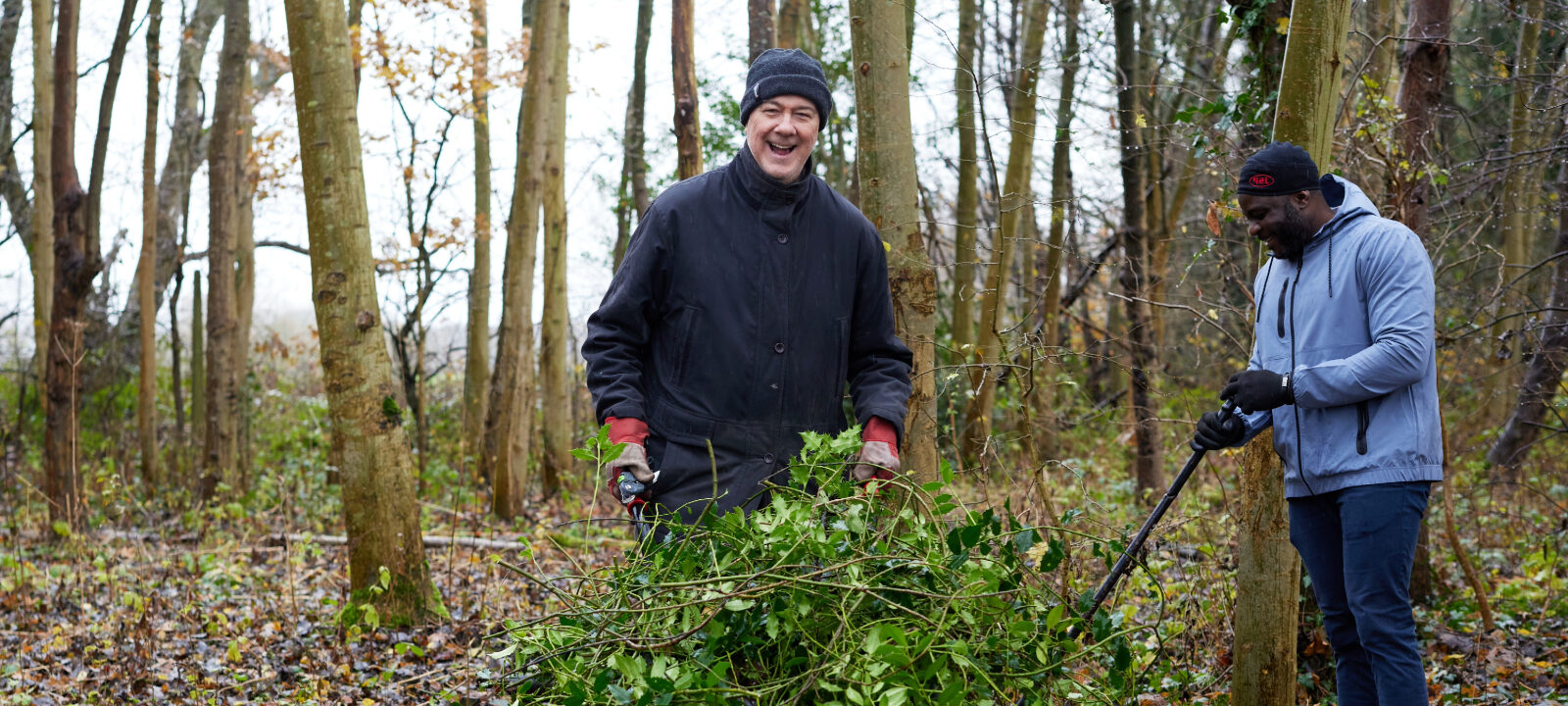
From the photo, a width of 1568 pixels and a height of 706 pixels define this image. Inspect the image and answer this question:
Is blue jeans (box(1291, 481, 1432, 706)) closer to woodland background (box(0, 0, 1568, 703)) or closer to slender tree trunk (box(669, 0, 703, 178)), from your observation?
woodland background (box(0, 0, 1568, 703))

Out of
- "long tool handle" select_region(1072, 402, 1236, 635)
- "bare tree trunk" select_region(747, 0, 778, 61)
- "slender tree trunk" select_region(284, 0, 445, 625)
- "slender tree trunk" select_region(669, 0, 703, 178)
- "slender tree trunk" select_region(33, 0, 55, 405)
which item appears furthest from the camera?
"slender tree trunk" select_region(33, 0, 55, 405)

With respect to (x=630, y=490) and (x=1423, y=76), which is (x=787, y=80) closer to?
(x=630, y=490)

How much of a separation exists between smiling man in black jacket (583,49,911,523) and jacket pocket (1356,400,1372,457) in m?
1.17

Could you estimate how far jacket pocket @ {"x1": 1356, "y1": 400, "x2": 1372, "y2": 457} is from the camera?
282 centimetres

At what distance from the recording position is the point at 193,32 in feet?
43.8

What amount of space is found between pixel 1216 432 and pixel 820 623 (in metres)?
1.56

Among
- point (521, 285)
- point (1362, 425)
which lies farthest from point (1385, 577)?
point (521, 285)

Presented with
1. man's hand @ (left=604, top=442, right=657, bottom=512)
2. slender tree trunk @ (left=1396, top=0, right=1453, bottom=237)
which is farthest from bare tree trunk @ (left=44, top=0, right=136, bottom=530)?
slender tree trunk @ (left=1396, top=0, right=1453, bottom=237)

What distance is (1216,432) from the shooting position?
3.05m

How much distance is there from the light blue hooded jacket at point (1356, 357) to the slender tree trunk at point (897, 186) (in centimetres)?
126

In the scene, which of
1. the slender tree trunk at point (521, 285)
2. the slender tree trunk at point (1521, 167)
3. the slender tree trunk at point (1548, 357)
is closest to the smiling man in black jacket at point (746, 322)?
the slender tree trunk at point (1548, 357)

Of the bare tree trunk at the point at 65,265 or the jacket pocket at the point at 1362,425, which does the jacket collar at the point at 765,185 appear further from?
the bare tree trunk at the point at 65,265

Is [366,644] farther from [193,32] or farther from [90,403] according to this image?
[193,32]

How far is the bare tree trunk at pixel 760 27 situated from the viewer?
7.59m
